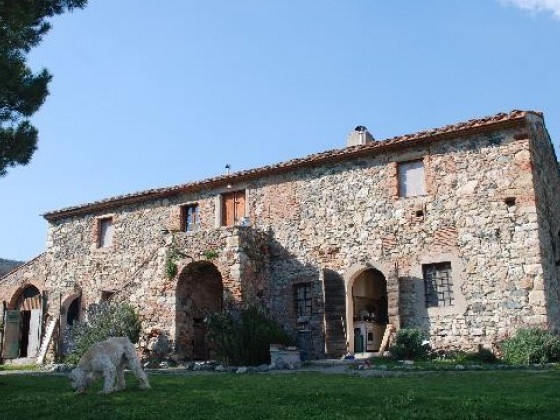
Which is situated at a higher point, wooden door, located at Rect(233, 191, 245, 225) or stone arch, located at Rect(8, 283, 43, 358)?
wooden door, located at Rect(233, 191, 245, 225)

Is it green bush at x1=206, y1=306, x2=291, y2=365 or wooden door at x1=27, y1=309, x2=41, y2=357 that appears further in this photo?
wooden door at x1=27, y1=309, x2=41, y2=357

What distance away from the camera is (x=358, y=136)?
20047 millimetres

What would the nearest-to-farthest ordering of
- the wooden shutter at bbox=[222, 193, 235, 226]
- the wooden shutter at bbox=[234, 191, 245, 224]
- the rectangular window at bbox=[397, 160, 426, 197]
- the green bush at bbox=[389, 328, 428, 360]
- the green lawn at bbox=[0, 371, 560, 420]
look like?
the green lawn at bbox=[0, 371, 560, 420] < the green bush at bbox=[389, 328, 428, 360] < the rectangular window at bbox=[397, 160, 426, 197] < the wooden shutter at bbox=[234, 191, 245, 224] < the wooden shutter at bbox=[222, 193, 235, 226]

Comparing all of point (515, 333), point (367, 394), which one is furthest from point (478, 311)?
point (367, 394)

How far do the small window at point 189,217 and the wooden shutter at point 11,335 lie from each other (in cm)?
841

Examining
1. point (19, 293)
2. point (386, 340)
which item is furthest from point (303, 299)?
point (19, 293)

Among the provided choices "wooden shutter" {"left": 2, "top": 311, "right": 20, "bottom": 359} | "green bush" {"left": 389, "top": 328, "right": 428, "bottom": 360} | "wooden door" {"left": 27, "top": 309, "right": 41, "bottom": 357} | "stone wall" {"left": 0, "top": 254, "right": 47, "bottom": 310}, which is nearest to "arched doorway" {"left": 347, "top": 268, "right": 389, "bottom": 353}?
"green bush" {"left": 389, "top": 328, "right": 428, "bottom": 360}

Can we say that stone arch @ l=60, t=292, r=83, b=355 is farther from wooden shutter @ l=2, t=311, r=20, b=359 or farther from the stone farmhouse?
the stone farmhouse

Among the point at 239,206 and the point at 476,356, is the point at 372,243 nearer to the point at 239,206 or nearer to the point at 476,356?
the point at 476,356

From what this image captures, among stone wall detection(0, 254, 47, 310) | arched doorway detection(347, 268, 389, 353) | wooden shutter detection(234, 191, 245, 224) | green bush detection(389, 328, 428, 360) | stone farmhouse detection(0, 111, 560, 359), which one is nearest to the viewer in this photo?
green bush detection(389, 328, 428, 360)

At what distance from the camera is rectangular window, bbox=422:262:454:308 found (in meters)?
15.6

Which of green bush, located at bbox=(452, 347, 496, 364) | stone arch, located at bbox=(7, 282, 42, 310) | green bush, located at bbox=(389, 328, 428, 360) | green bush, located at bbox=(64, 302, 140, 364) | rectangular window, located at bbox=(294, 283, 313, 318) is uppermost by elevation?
stone arch, located at bbox=(7, 282, 42, 310)

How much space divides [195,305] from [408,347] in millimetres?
6611

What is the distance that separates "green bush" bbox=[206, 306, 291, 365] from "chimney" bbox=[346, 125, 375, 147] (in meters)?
7.13
